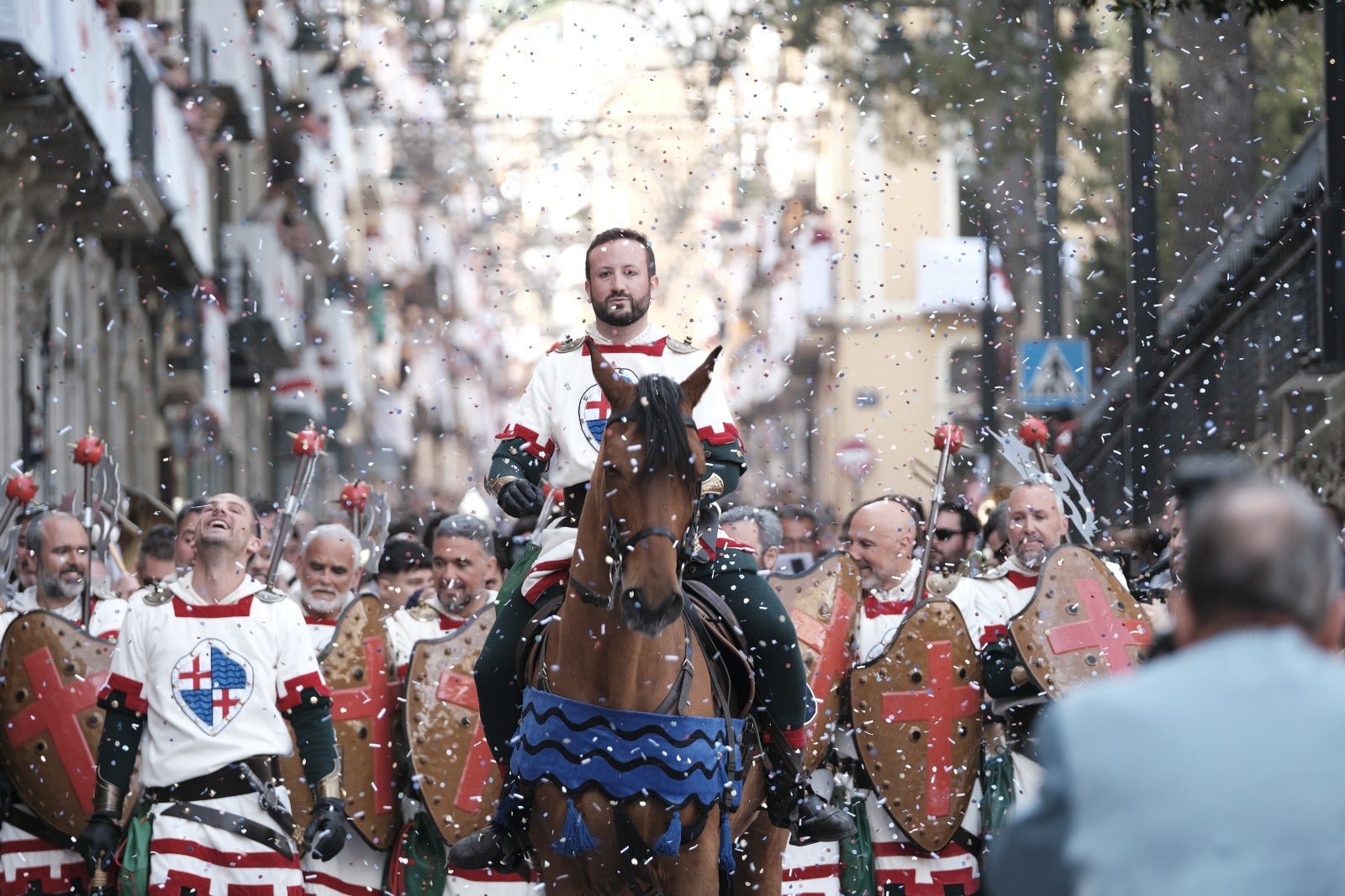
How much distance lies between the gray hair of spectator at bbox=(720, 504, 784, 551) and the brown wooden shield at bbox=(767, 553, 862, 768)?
0.92 m

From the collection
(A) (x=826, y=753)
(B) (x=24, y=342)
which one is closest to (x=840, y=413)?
(B) (x=24, y=342)

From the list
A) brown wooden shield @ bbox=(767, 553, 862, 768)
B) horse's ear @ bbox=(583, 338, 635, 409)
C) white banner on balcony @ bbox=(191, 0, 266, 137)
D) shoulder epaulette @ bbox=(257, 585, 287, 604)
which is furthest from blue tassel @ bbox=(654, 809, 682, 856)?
white banner on balcony @ bbox=(191, 0, 266, 137)

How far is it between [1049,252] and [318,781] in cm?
1106

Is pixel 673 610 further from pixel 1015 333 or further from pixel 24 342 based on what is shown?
pixel 1015 333

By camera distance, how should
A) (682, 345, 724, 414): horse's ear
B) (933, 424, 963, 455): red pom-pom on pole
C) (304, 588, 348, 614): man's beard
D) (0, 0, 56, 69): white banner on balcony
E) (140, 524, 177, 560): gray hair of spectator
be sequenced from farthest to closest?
(0, 0, 56, 69): white banner on balcony → (140, 524, 177, 560): gray hair of spectator → (933, 424, 963, 455): red pom-pom on pole → (304, 588, 348, 614): man's beard → (682, 345, 724, 414): horse's ear

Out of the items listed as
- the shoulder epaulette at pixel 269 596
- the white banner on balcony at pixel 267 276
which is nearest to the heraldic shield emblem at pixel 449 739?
the shoulder epaulette at pixel 269 596

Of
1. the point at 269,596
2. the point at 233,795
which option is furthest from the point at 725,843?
the point at 269,596

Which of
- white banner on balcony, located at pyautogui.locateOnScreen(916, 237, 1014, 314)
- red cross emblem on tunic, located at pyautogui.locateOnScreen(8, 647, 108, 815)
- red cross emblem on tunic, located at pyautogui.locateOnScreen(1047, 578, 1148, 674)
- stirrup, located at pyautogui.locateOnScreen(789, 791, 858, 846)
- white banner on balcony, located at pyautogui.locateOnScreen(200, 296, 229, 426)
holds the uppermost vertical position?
white banner on balcony, located at pyautogui.locateOnScreen(916, 237, 1014, 314)

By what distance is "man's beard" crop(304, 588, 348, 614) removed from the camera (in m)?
9.91

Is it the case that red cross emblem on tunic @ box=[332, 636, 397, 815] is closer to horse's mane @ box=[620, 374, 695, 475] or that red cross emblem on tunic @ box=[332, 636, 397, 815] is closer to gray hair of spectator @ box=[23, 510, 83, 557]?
gray hair of spectator @ box=[23, 510, 83, 557]

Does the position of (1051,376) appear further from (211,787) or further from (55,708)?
(211,787)

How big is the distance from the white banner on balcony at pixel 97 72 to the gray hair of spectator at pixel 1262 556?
45.5 feet

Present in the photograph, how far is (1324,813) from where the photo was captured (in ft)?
10.3

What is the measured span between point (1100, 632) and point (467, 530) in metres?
2.67
